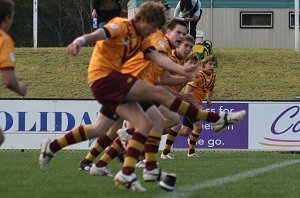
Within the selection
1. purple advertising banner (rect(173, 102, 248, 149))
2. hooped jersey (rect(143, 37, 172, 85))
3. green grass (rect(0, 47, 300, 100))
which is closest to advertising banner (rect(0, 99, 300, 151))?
purple advertising banner (rect(173, 102, 248, 149))

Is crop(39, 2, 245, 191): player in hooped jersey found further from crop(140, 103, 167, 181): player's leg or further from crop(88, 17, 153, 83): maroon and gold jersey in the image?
crop(140, 103, 167, 181): player's leg

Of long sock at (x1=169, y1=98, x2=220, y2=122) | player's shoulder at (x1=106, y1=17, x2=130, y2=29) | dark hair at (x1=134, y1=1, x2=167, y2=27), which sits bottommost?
long sock at (x1=169, y1=98, x2=220, y2=122)

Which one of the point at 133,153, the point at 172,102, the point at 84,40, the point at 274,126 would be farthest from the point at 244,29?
the point at 84,40

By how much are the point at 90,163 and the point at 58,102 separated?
7.13m

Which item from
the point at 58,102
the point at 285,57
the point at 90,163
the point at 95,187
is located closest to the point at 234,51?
the point at 285,57

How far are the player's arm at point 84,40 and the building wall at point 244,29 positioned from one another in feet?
86.5

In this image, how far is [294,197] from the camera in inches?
347

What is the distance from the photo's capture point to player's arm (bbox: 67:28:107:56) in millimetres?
8297

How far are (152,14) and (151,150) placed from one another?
1.78 metres

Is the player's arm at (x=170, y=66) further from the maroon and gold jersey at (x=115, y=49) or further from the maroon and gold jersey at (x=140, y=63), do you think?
the maroon and gold jersey at (x=140, y=63)

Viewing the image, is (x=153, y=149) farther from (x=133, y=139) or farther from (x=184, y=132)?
(x=184, y=132)

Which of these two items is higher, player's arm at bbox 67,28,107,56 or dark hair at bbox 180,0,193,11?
player's arm at bbox 67,28,107,56

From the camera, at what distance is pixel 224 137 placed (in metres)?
18.6

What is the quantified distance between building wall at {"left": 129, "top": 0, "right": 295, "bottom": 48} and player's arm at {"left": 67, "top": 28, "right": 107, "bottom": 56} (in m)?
26.4
